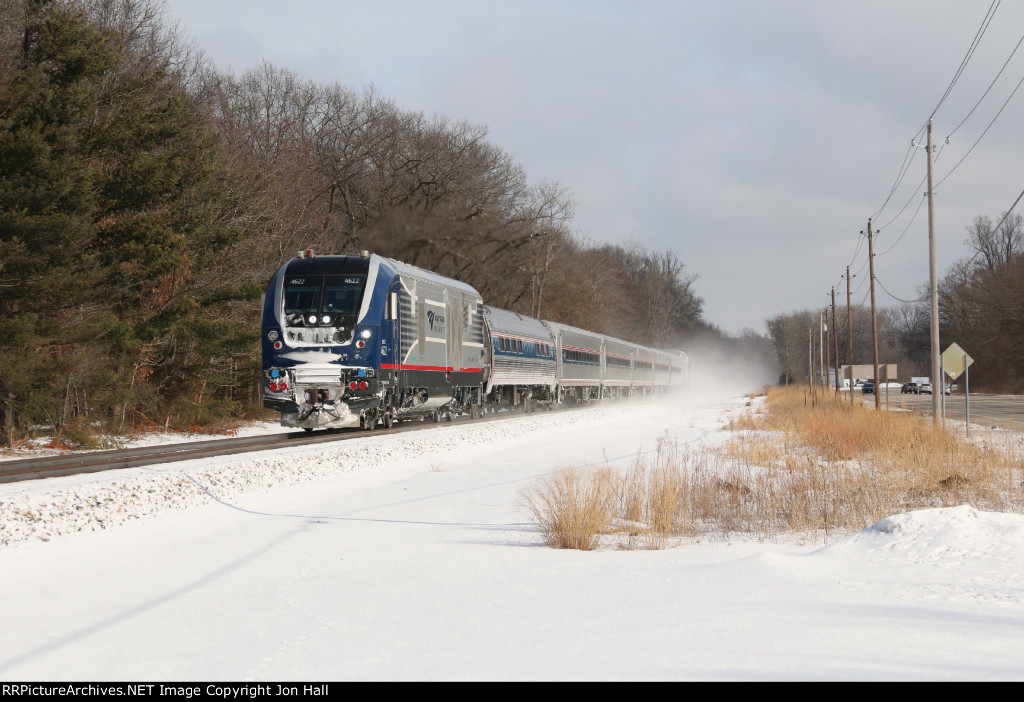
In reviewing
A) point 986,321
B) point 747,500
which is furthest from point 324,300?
point 986,321

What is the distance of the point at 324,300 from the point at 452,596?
46.4 feet

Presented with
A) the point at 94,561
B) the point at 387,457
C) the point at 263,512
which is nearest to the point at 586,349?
the point at 387,457

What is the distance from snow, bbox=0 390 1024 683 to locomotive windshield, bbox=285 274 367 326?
814 cm

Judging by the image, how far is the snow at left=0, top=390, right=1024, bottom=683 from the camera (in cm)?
520

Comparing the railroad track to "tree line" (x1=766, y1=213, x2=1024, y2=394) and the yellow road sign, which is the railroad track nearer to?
the yellow road sign

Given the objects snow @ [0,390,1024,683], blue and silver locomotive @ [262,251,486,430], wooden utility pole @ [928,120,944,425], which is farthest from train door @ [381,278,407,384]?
wooden utility pole @ [928,120,944,425]

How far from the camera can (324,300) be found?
20.4 meters

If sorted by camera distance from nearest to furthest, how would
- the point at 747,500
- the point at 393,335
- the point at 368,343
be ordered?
the point at 747,500 → the point at 368,343 → the point at 393,335

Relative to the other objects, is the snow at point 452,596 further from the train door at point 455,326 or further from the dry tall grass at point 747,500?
the train door at point 455,326

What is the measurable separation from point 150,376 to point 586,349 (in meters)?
24.9

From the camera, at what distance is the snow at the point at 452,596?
17.1 ft

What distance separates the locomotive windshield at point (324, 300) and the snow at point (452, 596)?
8136 mm

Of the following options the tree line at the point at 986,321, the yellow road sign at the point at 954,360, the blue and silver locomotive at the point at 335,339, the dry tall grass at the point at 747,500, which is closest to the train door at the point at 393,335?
the blue and silver locomotive at the point at 335,339

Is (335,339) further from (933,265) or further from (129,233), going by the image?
(933,265)
